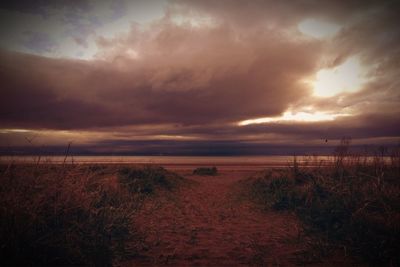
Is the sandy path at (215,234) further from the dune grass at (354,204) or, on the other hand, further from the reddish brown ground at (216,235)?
the dune grass at (354,204)

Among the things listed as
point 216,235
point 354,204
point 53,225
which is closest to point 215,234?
point 216,235

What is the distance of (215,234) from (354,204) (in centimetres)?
356

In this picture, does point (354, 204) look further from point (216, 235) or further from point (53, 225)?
point (53, 225)

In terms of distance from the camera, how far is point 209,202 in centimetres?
1048

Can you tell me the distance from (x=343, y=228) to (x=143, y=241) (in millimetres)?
4623

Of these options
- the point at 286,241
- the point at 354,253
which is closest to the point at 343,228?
the point at 354,253

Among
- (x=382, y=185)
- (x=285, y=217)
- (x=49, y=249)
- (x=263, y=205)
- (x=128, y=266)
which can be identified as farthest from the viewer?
(x=263, y=205)

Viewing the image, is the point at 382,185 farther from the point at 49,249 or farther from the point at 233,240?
the point at 49,249

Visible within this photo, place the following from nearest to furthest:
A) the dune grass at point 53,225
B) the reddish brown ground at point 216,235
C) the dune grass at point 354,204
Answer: the dune grass at point 53,225, the dune grass at point 354,204, the reddish brown ground at point 216,235

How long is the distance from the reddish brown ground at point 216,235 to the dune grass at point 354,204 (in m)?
0.66

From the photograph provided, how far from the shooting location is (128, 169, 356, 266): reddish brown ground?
4.74 m

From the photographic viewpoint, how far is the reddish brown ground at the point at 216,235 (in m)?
4.74

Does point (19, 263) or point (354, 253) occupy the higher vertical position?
point (19, 263)

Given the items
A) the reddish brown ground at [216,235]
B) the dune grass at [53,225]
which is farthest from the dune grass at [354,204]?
the dune grass at [53,225]
